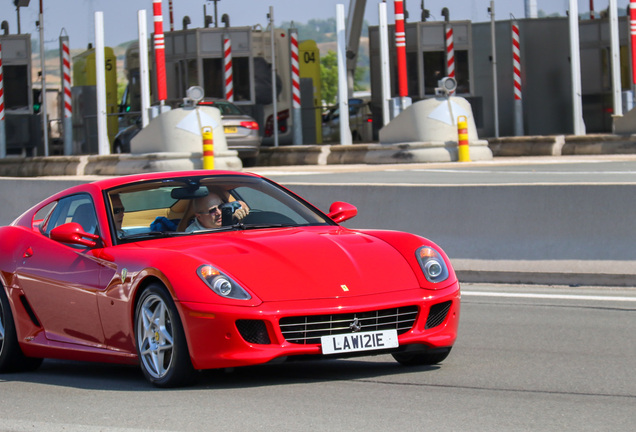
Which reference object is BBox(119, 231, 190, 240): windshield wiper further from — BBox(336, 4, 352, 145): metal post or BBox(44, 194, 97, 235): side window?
BBox(336, 4, 352, 145): metal post

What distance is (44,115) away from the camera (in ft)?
104

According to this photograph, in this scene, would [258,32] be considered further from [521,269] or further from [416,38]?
[521,269]

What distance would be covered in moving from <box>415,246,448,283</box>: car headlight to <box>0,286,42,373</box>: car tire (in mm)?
2606

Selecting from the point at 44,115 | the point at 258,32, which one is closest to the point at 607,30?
the point at 258,32

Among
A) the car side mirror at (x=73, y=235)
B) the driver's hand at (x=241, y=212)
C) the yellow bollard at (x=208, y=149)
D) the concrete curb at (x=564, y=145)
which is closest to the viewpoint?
the car side mirror at (x=73, y=235)

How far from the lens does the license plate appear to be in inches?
251

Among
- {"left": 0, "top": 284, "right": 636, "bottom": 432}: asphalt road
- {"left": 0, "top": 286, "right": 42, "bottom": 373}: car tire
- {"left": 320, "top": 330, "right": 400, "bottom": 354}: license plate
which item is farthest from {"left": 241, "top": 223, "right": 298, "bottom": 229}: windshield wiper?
{"left": 0, "top": 286, "right": 42, "bottom": 373}: car tire

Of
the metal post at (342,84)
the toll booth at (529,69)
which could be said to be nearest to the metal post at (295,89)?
the metal post at (342,84)

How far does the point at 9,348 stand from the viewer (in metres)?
7.80

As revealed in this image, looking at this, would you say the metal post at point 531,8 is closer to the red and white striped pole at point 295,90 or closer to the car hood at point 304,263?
the red and white striped pole at point 295,90

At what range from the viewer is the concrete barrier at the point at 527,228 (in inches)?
471

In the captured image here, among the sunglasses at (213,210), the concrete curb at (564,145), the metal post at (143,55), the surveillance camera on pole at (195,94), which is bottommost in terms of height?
the concrete curb at (564,145)

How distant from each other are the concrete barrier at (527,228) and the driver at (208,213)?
5347 millimetres

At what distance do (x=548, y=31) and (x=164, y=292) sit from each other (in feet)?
96.8
